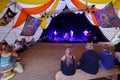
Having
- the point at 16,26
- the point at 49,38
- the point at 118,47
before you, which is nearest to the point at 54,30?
the point at 49,38

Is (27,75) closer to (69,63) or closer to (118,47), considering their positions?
(69,63)

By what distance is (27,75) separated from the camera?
396 cm

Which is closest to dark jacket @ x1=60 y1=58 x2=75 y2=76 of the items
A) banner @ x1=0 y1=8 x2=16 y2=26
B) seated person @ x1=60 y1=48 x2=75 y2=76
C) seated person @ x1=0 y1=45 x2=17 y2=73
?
seated person @ x1=60 y1=48 x2=75 y2=76

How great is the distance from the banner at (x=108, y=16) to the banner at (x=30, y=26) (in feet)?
8.52

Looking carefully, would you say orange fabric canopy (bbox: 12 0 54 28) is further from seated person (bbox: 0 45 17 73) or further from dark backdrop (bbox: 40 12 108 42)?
seated person (bbox: 0 45 17 73)

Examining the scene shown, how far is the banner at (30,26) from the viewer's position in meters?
7.31

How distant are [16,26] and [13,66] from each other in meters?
3.43

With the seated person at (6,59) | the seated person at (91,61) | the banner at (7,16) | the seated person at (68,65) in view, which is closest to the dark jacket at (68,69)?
the seated person at (68,65)

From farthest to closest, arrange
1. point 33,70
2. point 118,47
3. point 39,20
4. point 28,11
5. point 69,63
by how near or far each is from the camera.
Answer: point 39,20 → point 28,11 → point 118,47 → point 33,70 → point 69,63

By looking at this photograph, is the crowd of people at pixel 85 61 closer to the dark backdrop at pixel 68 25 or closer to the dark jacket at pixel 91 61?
the dark jacket at pixel 91 61

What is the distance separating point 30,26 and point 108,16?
3.25 meters

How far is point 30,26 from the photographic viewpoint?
7.57 m

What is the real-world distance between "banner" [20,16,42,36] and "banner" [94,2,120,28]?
2.60 meters

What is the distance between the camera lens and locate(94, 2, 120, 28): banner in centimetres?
626
